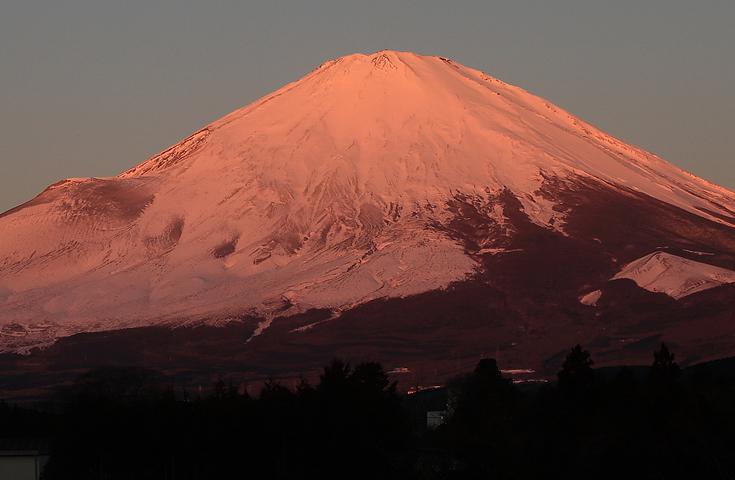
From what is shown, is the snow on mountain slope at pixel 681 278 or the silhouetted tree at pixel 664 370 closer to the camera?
the silhouetted tree at pixel 664 370

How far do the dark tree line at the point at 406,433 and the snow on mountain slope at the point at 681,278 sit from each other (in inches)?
5134

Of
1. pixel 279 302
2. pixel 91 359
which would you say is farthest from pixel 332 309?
pixel 91 359

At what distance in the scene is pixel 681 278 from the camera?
197 metres

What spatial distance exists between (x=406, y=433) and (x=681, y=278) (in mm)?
144268

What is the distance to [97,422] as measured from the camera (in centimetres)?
6000

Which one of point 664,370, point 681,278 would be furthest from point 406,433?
point 681,278

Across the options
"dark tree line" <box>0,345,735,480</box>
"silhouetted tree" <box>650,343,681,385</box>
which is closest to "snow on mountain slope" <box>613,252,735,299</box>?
"dark tree line" <box>0,345,735,480</box>

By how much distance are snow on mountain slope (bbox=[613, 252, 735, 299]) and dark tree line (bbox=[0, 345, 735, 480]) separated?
13041 cm

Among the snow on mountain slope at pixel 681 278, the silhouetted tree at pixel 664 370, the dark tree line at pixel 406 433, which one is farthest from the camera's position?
the snow on mountain slope at pixel 681 278

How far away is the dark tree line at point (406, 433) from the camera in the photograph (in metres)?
46.4

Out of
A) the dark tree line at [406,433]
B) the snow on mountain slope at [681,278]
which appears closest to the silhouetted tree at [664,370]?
the dark tree line at [406,433]

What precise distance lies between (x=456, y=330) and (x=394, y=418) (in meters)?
132

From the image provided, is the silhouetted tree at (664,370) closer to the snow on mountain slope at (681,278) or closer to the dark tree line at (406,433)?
the dark tree line at (406,433)

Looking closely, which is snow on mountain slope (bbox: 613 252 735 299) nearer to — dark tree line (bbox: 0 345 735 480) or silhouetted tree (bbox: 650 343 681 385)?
dark tree line (bbox: 0 345 735 480)
